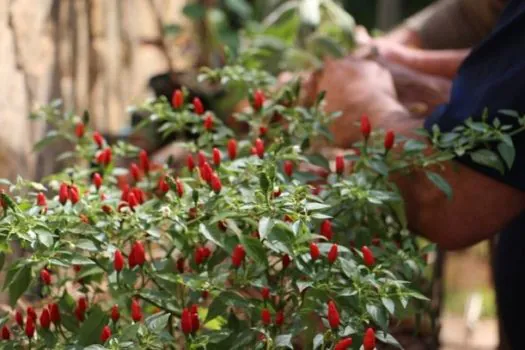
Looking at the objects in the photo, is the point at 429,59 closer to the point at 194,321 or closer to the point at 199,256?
the point at 199,256

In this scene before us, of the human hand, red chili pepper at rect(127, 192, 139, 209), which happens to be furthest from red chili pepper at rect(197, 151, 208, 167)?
the human hand

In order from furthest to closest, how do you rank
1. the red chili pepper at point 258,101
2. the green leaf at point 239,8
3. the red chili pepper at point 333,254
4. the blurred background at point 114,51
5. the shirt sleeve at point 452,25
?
the green leaf at point 239,8 → the shirt sleeve at point 452,25 → the blurred background at point 114,51 → the red chili pepper at point 258,101 → the red chili pepper at point 333,254

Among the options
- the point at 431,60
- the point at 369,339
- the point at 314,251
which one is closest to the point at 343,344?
the point at 369,339

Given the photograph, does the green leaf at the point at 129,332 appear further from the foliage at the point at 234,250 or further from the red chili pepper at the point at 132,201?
the red chili pepper at the point at 132,201

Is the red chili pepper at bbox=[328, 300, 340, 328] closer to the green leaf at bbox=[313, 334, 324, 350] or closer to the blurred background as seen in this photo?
the green leaf at bbox=[313, 334, 324, 350]

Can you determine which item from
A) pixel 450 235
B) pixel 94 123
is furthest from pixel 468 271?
pixel 450 235

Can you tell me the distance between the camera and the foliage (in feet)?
4.01

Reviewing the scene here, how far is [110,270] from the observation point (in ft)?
4.38

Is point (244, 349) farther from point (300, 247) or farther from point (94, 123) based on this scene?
point (94, 123)

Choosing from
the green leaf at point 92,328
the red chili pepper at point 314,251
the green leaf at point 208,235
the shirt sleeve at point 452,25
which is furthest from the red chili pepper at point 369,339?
the shirt sleeve at point 452,25

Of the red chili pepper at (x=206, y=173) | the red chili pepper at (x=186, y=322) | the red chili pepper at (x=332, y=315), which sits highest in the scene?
the red chili pepper at (x=206, y=173)

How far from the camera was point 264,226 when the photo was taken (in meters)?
1.19

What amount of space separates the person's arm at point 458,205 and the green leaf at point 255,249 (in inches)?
16.7

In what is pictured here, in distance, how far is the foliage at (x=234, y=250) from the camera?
122 centimetres
